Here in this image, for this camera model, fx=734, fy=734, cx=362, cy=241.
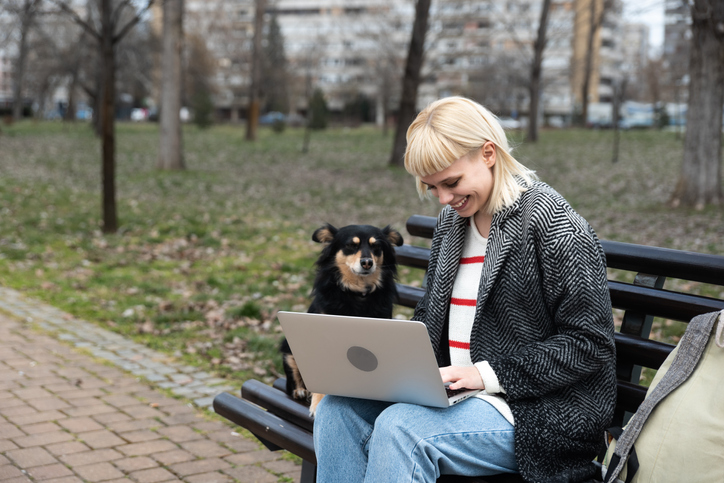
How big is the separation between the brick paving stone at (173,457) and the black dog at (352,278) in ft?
3.14

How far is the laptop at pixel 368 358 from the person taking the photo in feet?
7.12

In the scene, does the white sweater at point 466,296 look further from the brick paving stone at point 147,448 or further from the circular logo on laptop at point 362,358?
the brick paving stone at point 147,448

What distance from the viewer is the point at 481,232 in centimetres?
266

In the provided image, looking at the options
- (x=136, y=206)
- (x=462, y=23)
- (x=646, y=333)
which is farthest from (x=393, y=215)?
(x=462, y=23)

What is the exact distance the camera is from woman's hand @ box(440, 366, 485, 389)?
2.36 m

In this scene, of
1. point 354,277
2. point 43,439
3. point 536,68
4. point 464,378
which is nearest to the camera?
point 464,378

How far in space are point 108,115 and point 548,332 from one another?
8939 millimetres

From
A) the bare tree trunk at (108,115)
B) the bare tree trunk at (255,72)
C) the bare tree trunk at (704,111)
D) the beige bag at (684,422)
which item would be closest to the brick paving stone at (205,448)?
the beige bag at (684,422)

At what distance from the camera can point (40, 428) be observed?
13.7ft

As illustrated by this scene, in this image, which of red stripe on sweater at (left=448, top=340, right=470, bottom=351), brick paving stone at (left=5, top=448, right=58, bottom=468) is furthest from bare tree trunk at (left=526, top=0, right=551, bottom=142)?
red stripe on sweater at (left=448, top=340, right=470, bottom=351)

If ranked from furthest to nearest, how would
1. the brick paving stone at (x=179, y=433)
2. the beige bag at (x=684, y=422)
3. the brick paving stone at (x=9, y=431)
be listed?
the brick paving stone at (x=179, y=433) < the brick paving stone at (x=9, y=431) < the beige bag at (x=684, y=422)

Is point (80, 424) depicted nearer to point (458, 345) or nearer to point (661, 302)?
point (458, 345)

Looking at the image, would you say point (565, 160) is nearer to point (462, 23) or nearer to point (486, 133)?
point (462, 23)

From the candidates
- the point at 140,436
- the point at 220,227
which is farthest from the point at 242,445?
the point at 220,227
